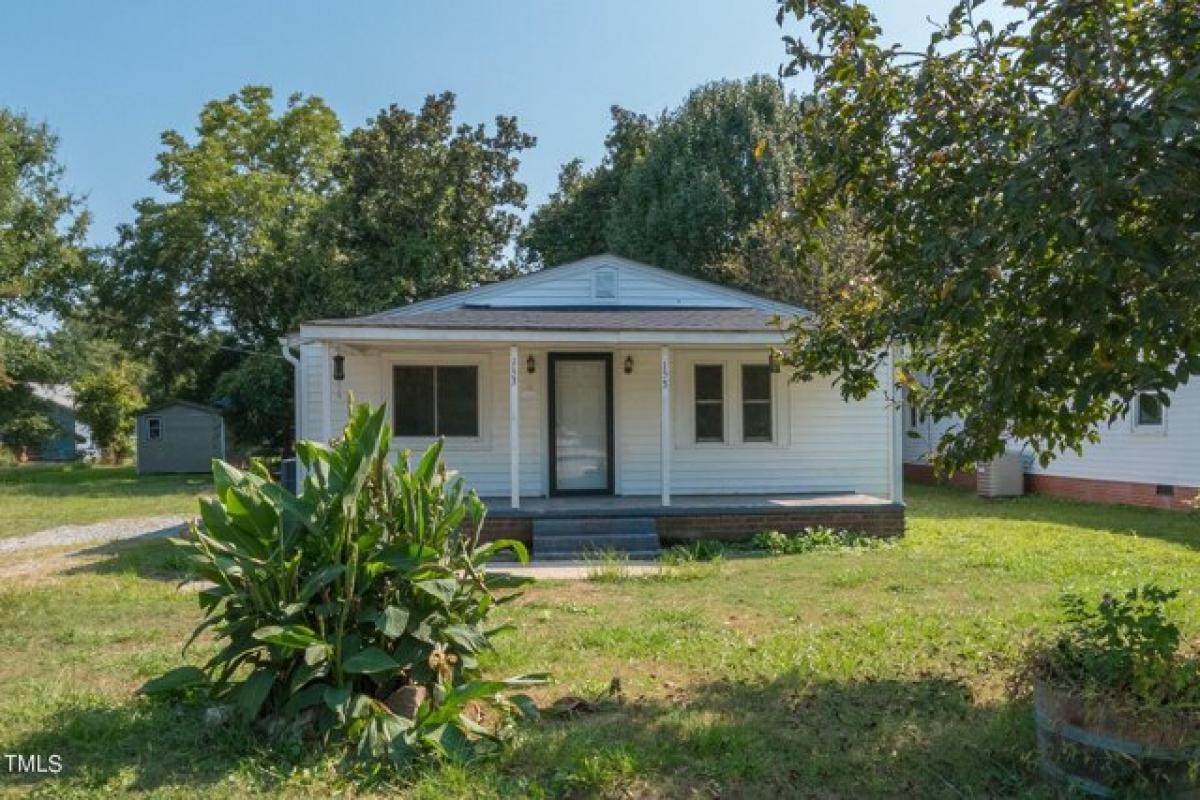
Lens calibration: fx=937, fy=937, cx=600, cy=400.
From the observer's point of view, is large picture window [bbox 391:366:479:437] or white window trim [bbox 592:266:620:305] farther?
white window trim [bbox 592:266:620:305]

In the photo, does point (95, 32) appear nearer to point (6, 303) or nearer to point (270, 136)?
point (270, 136)

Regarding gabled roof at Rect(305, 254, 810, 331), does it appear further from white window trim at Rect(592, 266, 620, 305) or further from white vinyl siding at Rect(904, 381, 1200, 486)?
white vinyl siding at Rect(904, 381, 1200, 486)

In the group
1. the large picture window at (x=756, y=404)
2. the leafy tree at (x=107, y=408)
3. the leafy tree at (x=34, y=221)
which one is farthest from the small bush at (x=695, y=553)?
the leafy tree at (x=107, y=408)

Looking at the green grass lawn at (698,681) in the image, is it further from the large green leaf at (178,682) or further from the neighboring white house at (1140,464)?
the neighboring white house at (1140,464)

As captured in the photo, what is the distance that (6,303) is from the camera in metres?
31.8

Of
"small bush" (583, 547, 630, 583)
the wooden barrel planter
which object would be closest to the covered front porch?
"small bush" (583, 547, 630, 583)

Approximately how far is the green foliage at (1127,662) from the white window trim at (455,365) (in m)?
9.01

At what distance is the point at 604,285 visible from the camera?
13.2 m

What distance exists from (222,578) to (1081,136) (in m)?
3.78

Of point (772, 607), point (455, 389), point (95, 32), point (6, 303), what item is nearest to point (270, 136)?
point (6, 303)

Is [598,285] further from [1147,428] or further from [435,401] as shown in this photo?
[1147,428]

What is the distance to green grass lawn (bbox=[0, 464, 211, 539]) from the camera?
15.9 m

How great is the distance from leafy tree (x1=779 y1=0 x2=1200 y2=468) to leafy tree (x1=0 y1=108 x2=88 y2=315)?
99.2ft

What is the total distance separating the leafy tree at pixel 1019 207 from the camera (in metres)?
2.81
